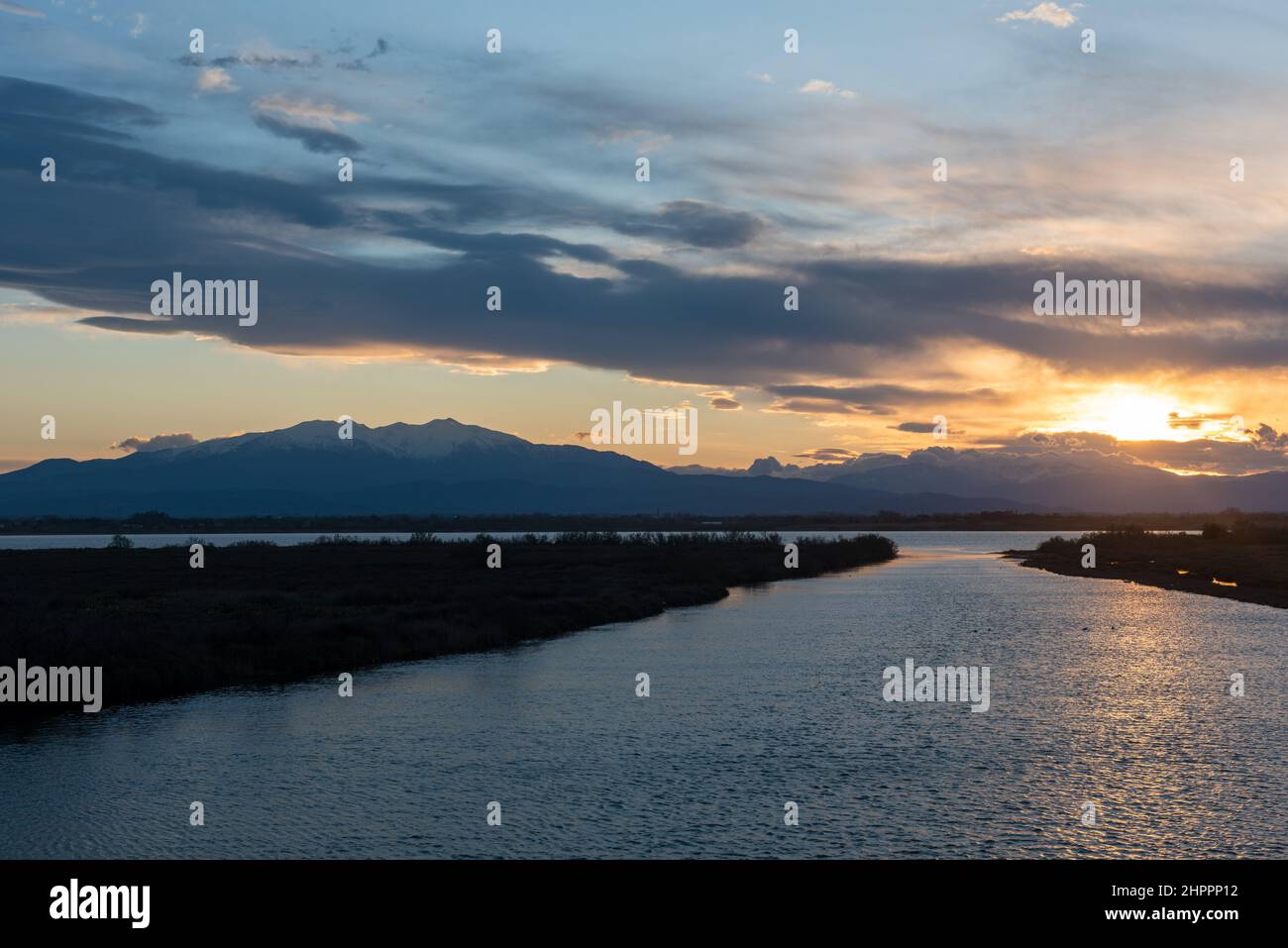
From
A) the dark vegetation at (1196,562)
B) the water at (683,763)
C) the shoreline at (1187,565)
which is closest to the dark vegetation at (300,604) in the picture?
the water at (683,763)

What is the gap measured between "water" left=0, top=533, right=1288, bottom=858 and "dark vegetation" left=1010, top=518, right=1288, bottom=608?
4040 centimetres

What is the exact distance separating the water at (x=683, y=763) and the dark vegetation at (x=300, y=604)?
2.87m

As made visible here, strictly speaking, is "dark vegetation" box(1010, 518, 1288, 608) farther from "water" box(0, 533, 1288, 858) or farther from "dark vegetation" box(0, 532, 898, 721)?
"water" box(0, 533, 1288, 858)

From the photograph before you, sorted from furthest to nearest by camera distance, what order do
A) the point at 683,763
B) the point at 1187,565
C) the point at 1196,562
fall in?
the point at 1196,562, the point at 1187,565, the point at 683,763

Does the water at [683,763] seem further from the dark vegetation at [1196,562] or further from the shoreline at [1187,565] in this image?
the dark vegetation at [1196,562]

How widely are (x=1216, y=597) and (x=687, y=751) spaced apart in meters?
62.0

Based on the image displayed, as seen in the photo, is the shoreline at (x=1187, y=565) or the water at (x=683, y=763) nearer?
the water at (x=683, y=763)

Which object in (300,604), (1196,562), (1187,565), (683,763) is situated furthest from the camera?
(1196,562)

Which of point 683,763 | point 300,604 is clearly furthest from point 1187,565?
point 683,763

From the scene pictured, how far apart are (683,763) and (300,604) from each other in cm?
3830

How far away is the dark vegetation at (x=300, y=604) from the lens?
3934cm

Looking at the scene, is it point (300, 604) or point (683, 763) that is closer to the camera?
point (683, 763)

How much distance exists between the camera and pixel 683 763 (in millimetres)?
26672

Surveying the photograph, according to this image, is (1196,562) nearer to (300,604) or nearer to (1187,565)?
(1187,565)
